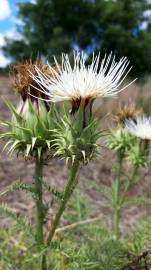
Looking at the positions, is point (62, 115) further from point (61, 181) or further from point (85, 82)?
point (61, 181)

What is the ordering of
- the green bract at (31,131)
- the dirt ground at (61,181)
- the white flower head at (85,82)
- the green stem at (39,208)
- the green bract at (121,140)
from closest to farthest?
the white flower head at (85,82) < the green bract at (31,131) < the green stem at (39,208) < the green bract at (121,140) < the dirt ground at (61,181)

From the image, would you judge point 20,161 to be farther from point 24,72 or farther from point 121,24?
point 121,24

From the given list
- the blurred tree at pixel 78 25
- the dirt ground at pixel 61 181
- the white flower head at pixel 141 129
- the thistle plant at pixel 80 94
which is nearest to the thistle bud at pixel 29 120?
the thistle plant at pixel 80 94

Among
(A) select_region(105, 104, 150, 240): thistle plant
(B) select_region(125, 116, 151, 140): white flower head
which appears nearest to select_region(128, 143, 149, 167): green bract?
(A) select_region(105, 104, 150, 240): thistle plant

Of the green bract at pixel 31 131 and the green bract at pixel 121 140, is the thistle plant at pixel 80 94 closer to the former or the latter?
the green bract at pixel 31 131

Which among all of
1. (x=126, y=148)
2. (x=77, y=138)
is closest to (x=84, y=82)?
(x=77, y=138)

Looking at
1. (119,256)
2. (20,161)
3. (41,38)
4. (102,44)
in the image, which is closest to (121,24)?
(102,44)

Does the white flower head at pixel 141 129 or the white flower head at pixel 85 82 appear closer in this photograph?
the white flower head at pixel 85 82
